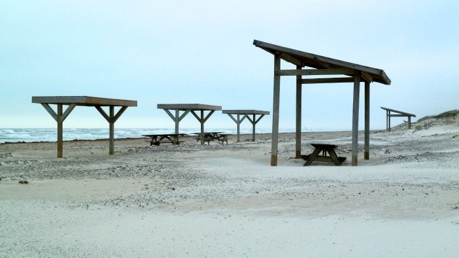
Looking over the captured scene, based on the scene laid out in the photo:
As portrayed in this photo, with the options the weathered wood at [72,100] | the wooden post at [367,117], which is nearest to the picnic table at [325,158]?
the wooden post at [367,117]

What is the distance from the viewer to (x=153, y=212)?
17.1 ft

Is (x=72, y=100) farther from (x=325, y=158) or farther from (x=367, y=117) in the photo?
(x=367, y=117)

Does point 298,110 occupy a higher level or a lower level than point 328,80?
lower

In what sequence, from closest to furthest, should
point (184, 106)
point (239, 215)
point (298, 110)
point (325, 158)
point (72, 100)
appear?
point (239, 215) → point (325, 158) → point (298, 110) → point (72, 100) → point (184, 106)

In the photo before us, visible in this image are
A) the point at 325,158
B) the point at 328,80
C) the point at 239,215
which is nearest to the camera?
the point at 239,215

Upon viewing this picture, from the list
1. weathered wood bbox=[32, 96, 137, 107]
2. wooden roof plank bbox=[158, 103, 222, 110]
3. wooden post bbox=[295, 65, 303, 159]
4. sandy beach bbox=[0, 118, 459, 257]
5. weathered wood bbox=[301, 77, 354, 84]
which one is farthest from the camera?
wooden roof plank bbox=[158, 103, 222, 110]

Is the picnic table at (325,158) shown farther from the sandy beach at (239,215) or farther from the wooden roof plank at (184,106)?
the wooden roof plank at (184,106)

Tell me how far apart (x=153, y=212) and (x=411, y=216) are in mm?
3038

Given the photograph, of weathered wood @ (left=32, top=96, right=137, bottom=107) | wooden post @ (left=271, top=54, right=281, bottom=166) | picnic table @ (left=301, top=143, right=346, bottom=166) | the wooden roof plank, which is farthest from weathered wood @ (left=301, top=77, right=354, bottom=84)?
the wooden roof plank

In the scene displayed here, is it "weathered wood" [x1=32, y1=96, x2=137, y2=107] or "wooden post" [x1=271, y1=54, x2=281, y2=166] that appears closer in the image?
"wooden post" [x1=271, y1=54, x2=281, y2=166]

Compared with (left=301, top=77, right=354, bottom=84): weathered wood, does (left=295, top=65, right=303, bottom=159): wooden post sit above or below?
below

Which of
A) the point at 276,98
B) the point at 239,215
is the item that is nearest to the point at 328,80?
the point at 276,98

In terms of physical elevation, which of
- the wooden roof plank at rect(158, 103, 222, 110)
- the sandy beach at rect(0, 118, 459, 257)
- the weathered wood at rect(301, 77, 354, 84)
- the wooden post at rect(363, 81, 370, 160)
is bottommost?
the sandy beach at rect(0, 118, 459, 257)

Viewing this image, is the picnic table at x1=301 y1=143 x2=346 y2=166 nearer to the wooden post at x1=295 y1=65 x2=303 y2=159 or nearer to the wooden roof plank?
the wooden post at x1=295 y1=65 x2=303 y2=159
